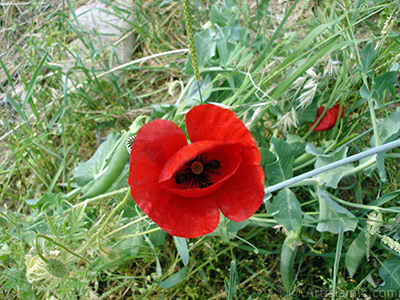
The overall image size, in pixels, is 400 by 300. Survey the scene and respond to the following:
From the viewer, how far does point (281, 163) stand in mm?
1408

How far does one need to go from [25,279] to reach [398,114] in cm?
152

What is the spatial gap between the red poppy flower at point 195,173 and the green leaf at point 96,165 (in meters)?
0.65

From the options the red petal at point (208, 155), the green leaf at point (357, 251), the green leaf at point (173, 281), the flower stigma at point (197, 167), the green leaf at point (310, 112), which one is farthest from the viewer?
the green leaf at point (310, 112)

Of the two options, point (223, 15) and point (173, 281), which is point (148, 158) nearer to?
point (173, 281)

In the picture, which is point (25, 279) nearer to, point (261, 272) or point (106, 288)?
point (106, 288)

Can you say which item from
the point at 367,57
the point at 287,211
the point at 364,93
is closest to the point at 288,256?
the point at 287,211

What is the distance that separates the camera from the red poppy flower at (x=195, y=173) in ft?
3.11

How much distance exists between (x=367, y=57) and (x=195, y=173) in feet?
2.62

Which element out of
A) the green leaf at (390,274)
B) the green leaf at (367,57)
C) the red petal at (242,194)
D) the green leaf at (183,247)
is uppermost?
the green leaf at (367,57)

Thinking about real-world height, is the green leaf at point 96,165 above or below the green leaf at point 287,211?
above

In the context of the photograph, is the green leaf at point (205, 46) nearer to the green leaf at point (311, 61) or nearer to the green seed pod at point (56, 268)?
the green leaf at point (311, 61)

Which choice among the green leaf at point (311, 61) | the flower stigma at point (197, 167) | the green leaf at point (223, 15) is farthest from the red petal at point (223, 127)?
the green leaf at point (223, 15)

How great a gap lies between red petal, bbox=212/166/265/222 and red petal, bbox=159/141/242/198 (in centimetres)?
4

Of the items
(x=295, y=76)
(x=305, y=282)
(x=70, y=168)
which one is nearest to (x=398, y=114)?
(x=295, y=76)
